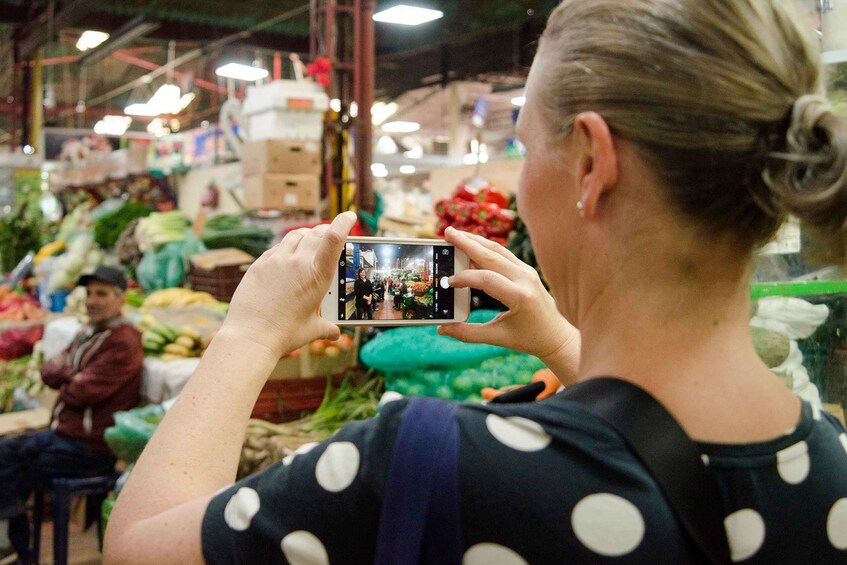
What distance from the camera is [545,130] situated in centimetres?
80

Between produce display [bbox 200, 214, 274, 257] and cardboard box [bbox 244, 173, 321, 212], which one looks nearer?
cardboard box [bbox 244, 173, 321, 212]

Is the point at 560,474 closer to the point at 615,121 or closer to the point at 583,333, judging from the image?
the point at 583,333

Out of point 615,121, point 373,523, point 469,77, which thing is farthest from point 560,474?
point 469,77

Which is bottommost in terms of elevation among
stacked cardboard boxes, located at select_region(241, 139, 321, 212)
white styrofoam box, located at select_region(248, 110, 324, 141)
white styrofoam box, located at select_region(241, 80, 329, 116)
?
stacked cardboard boxes, located at select_region(241, 139, 321, 212)

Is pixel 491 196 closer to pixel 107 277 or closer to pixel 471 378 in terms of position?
pixel 471 378

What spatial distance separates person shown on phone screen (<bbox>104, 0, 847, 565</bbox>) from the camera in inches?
26.9

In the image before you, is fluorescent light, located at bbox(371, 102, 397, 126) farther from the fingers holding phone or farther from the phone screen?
the fingers holding phone

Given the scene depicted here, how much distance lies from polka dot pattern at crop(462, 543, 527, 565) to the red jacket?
13.5 feet

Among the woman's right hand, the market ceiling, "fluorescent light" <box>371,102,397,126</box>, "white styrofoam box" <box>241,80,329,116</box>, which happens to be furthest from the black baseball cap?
"fluorescent light" <box>371,102,397,126</box>

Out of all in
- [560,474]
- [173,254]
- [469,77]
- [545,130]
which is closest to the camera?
[560,474]

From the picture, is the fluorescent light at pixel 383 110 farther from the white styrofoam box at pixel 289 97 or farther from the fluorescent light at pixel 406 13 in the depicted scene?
the white styrofoam box at pixel 289 97

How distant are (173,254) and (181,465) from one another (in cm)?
533

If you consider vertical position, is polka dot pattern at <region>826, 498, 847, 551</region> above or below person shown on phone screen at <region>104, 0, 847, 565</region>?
below

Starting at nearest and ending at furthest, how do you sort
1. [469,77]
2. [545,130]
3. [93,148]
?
[545,130], [93,148], [469,77]
